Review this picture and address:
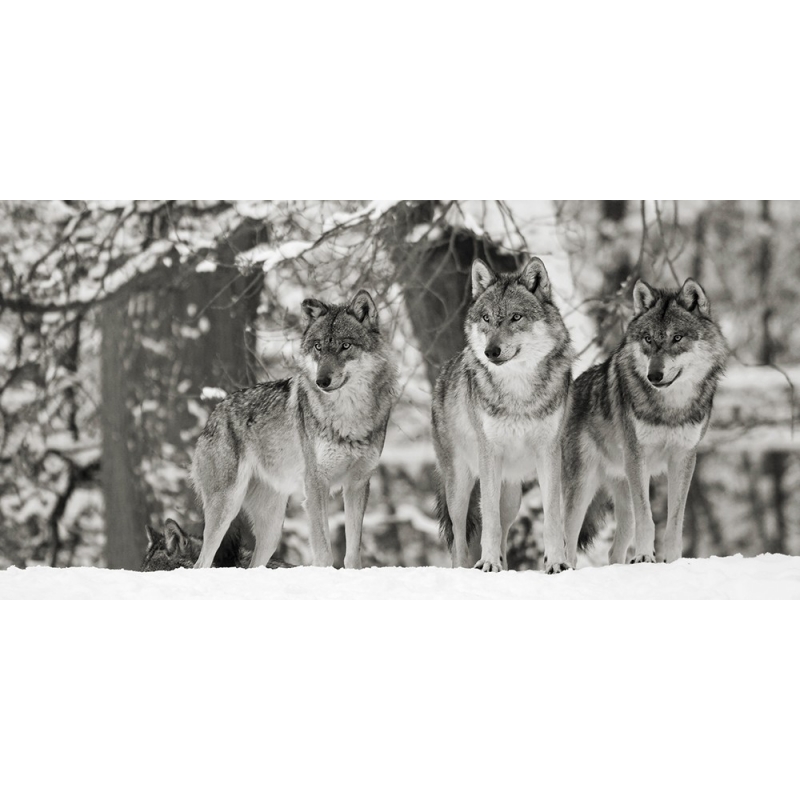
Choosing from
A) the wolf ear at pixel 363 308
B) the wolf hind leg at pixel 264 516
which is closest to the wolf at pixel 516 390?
the wolf ear at pixel 363 308

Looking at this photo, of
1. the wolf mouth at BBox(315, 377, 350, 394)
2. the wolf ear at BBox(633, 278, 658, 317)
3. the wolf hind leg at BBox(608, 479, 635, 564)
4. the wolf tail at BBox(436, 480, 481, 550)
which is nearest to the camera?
the wolf mouth at BBox(315, 377, 350, 394)

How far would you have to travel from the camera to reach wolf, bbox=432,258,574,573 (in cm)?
539

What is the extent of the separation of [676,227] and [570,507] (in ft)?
6.70

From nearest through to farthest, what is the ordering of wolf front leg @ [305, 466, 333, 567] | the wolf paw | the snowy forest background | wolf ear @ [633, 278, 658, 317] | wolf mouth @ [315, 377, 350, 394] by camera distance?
the wolf paw < wolf mouth @ [315, 377, 350, 394] < wolf front leg @ [305, 466, 333, 567] < wolf ear @ [633, 278, 658, 317] < the snowy forest background

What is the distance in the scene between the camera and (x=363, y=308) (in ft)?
18.8

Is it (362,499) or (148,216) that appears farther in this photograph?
(148,216)

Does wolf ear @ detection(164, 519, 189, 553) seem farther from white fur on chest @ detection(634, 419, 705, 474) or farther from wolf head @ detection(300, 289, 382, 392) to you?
white fur on chest @ detection(634, 419, 705, 474)

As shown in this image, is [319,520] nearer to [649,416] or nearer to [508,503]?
[508,503]

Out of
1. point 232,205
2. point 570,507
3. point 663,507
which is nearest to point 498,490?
point 570,507

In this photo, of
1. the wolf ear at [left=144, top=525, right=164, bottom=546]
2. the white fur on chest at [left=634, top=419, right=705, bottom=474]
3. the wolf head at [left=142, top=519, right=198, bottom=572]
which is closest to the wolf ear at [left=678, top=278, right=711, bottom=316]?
the white fur on chest at [left=634, top=419, right=705, bottom=474]

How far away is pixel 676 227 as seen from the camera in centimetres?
671

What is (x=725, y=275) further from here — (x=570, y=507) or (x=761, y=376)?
(x=570, y=507)

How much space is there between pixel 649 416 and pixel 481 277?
3.82 ft

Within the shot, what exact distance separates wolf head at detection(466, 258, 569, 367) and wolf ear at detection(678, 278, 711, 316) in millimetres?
692
